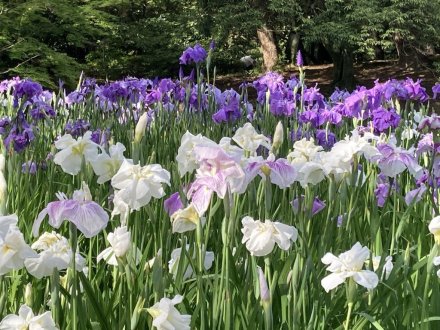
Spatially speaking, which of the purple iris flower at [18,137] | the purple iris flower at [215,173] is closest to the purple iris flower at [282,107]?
the purple iris flower at [18,137]

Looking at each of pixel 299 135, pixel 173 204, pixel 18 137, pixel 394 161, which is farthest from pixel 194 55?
pixel 173 204

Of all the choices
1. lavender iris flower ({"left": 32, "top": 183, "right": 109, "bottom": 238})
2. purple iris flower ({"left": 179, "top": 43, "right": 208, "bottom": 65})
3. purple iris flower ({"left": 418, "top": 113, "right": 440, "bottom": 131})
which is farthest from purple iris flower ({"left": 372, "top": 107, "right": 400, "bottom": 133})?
lavender iris flower ({"left": 32, "top": 183, "right": 109, "bottom": 238})

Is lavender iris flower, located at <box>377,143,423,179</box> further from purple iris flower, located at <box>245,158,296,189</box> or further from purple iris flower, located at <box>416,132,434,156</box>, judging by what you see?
purple iris flower, located at <box>416,132,434,156</box>

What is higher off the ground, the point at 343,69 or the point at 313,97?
the point at 313,97

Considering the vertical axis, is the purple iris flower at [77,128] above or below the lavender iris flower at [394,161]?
below

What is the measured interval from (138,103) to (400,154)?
303 cm

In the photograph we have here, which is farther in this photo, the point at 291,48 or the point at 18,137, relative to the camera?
the point at 291,48

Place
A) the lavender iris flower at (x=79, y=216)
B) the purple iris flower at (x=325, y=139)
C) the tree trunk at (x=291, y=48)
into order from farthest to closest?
the tree trunk at (x=291, y=48)
the purple iris flower at (x=325, y=139)
the lavender iris flower at (x=79, y=216)

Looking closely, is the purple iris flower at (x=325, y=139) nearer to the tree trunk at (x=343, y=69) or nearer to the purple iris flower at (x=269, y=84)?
the purple iris flower at (x=269, y=84)

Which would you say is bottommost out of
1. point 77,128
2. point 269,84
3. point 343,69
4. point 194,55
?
point 343,69

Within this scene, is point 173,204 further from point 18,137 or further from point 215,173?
point 18,137

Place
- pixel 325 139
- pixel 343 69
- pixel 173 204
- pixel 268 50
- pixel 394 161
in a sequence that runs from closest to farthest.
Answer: pixel 173 204 → pixel 394 161 → pixel 325 139 → pixel 343 69 → pixel 268 50

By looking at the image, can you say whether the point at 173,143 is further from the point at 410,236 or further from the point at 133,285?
the point at 133,285

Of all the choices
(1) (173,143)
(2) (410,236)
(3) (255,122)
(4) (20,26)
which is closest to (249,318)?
(2) (410,236)
